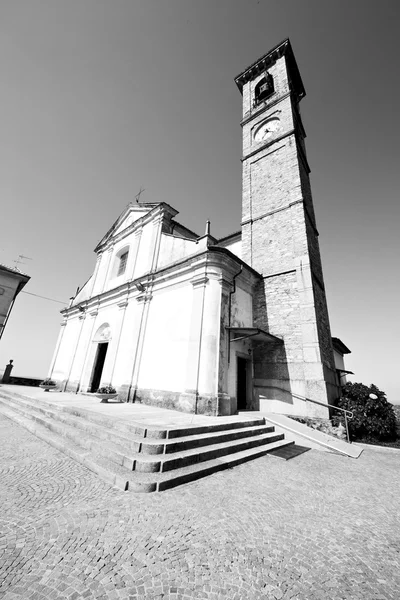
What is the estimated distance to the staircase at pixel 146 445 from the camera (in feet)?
11.9

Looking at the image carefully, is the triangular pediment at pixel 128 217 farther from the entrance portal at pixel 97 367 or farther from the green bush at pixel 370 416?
the green bush at pixel 370 416

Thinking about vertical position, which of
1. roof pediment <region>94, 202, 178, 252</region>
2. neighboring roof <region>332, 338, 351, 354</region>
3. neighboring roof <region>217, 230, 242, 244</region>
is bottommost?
neighboring roof <region>332, 338, 351, 354</region>

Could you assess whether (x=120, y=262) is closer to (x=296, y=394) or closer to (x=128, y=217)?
(x=128, y=217)

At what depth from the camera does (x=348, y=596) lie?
187 centimetres

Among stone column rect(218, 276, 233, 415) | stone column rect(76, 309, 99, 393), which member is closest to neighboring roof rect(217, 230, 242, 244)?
stone column rect(218, 276, 233, 415)

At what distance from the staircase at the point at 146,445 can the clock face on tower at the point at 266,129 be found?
17453 millimetres

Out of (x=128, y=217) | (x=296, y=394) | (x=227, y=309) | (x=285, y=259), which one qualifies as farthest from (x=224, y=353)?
(x=128, y=217)

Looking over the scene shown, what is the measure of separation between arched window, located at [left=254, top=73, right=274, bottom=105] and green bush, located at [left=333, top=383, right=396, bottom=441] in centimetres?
2066

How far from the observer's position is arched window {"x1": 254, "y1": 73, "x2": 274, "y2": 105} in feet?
57.0

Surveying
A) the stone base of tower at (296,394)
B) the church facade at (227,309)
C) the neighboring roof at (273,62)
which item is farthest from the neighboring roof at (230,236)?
the neighboring roof at (273,62)

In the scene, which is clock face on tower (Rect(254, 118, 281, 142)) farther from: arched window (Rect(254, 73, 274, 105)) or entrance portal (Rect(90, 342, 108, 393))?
entrance portal (Rect(90, 342, 108, 393))

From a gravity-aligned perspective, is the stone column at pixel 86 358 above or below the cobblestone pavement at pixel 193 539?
above

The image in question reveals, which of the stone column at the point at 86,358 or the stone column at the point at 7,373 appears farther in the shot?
the stone column at the point at 7,373

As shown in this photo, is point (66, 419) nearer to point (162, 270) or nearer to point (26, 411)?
point (26, 411)
